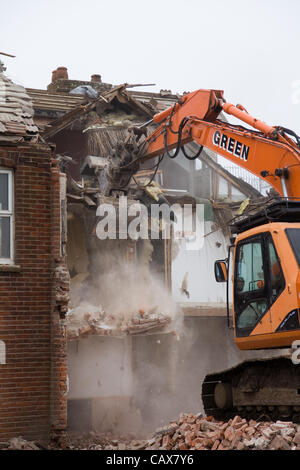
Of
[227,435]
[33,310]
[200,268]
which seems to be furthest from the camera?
[200,268]

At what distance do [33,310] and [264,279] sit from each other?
13.3 ft

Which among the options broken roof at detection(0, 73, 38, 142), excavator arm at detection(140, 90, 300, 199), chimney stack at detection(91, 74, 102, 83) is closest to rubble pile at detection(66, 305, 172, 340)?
excavator arm at detection(140, 90, 300, 199)

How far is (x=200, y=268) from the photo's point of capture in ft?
Answer: 77.2

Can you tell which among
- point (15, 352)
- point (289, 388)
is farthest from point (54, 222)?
point (289, 388)

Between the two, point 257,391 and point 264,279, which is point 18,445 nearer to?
point 257,391

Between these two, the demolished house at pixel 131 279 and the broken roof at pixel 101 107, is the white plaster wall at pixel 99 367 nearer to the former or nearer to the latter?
the demolished house at pixel 131 279

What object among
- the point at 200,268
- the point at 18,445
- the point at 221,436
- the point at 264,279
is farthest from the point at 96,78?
the point at 221,436

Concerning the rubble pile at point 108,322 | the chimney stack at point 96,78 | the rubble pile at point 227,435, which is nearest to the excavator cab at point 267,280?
the rubble pile at point 227,435

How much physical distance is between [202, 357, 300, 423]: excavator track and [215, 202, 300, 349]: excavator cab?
568mm

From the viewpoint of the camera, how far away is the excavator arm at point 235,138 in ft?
41.2

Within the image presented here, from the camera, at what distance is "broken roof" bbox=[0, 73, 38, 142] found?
13750mm

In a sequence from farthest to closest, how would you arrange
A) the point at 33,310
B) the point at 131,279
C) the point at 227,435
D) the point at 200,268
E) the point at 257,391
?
1. the point at 200,268
2. the point at 131,279
3. the point at 33,310
4. the point at 257,391
5. the point at 227,435
